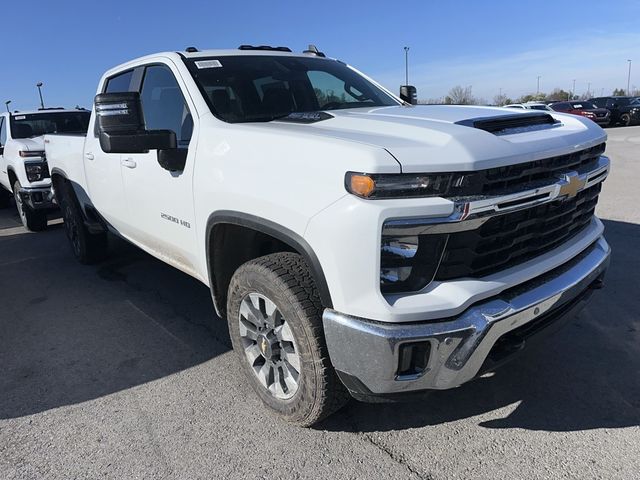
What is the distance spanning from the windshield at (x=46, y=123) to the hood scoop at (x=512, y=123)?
7.60 meters

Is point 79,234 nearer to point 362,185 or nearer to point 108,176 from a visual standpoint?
point 108,176

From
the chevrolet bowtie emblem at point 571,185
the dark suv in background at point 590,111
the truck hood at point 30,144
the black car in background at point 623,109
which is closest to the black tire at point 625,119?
the black car in background at point 623,109

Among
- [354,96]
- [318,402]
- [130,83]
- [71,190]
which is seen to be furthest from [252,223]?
[71,190]

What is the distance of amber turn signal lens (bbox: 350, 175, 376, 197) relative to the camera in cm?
207

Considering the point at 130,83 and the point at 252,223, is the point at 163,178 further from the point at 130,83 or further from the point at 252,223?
the point at 130,83

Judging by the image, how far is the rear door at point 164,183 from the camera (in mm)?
3242

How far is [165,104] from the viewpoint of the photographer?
3.71 m

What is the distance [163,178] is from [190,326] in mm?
1310

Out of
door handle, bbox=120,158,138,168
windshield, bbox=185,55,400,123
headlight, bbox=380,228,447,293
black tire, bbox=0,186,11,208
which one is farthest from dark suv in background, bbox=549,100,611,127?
headlight, bbox=380,228,447,293

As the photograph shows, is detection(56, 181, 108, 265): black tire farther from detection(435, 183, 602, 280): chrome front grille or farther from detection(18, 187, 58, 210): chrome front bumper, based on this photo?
detection(435, 183, 602, 280): chrome front grille

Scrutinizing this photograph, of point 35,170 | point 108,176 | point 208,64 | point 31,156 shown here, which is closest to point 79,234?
point 108,176

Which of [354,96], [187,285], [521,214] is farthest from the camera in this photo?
[187,285]

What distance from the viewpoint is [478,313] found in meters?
2.19

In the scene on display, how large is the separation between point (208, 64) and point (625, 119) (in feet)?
96.3
